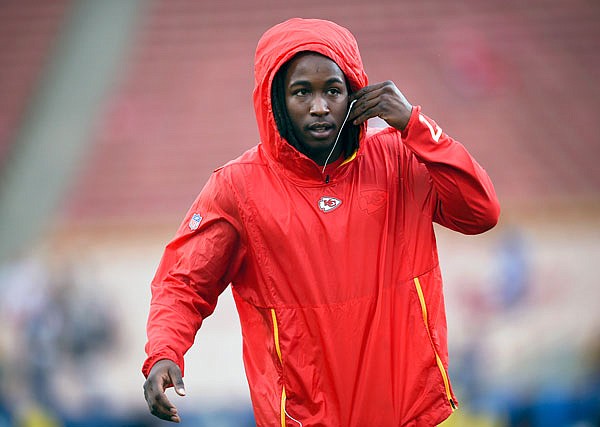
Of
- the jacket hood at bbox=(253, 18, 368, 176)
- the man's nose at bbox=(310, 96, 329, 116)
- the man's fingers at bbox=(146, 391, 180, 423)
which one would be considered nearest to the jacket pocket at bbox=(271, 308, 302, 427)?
the man's fingers at bbox=(146, 391, 180, 423)

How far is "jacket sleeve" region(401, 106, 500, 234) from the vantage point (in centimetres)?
262

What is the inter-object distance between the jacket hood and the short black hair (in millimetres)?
21

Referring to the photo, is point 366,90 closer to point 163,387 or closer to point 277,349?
point 277,349

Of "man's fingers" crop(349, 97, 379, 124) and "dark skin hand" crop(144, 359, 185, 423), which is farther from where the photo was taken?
"man's fingers" crop(349, 97, 379, 124)

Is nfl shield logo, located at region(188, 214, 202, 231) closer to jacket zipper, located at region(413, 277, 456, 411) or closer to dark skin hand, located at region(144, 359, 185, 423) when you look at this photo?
dark skin hand, located at region(144, 359, 185, 423)

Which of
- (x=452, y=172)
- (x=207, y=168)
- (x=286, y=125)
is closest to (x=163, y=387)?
(x=286, y=125)

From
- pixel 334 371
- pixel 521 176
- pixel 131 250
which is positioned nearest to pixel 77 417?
pixel 131 250

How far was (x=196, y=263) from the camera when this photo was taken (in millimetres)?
2770

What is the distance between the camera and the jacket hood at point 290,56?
2715 millimetres

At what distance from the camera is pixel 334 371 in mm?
2680

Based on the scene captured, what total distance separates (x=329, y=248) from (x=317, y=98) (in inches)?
14.9

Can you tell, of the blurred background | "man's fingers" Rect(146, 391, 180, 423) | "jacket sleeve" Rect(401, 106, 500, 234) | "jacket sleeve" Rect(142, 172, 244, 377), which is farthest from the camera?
the blurred background

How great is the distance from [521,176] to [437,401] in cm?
458

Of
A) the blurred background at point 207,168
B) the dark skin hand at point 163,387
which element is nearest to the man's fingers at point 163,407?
the dark skin hand at point 163,387
